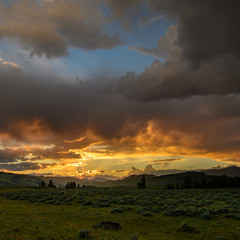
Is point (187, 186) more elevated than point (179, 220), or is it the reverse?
point (179, 220)

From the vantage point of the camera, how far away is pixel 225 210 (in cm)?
2697

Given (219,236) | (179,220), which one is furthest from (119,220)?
(219,236)

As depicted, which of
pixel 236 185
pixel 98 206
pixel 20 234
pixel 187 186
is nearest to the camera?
pixel 20 234

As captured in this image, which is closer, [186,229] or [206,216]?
[186,229]

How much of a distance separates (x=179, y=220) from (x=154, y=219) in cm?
296

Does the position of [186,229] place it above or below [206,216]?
above

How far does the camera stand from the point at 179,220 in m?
23.7

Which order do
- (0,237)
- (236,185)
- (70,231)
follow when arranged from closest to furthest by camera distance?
1. (0,237)
2. (70,231)
3. (236,185)

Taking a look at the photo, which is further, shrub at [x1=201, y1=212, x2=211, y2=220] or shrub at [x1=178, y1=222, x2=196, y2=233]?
shrub at [x1=201, y1=212, x2=211, y2=220]

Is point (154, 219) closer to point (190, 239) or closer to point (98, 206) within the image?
point (190, 239)

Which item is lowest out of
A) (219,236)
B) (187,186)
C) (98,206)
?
(187,186)

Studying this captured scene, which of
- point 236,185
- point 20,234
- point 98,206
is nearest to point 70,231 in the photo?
point 20,234

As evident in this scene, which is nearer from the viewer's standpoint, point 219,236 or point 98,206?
point 219,236

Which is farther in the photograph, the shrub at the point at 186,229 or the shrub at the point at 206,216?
the shrub at the point at 206,216
